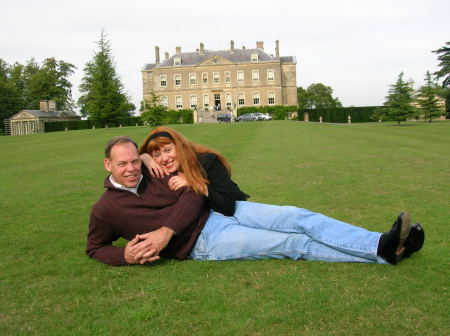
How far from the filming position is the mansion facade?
68.9 meters

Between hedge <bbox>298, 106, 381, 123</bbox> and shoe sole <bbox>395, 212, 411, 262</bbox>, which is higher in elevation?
hedge <bbox>298, 106, 381, 123</bbox>

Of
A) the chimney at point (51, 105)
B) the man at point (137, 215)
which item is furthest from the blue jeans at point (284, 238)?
the chimney at point (51, 105)

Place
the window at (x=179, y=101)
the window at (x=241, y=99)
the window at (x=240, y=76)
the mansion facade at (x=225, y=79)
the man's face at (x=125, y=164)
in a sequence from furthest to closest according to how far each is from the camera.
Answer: the window at (x=179, y=101), the window at (x=241, y=99), the window at (x=240, y=76), the mansion facade at (x=225, y=79), the man's face at (x=125, y=164)

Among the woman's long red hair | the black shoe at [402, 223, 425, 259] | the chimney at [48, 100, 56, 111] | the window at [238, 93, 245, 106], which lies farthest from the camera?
the chimney at [48, 100, 56, 111]

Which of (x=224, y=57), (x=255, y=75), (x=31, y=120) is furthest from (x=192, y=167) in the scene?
(x=31, y=120)

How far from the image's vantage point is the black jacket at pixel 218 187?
3994mm

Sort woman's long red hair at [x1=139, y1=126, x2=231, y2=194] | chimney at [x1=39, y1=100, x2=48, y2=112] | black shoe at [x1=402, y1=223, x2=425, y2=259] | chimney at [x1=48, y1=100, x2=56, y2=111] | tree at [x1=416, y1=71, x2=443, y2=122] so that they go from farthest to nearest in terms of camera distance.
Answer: chimney at [x1=48, y1=100, x2=56, y2=111], chimney at [x1=39, y1=100, x2=48, y2=112], tree at [x1=416, y1=71, x2=443, y2=122], woman's long red hair at [x1=139, y1=126, x2=231, y2=194], black shoe at [x1=402, y1=223, x2=425, y2=259]

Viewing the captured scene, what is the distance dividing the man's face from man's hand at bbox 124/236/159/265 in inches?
20.7

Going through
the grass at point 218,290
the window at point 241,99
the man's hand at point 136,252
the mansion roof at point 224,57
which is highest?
the mansion roof at point 224,57

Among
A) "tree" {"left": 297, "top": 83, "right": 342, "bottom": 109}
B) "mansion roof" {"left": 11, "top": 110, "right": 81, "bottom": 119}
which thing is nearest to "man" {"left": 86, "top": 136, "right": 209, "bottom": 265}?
"mansion roof" {"left": 11, "top": 110, "right": 81, "bottom": 119}

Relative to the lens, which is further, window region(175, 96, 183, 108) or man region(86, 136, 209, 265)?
window region(175, 96, 183, 108)

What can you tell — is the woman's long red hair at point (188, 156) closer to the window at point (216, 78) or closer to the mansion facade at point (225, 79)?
the mansion facade at point (225, 79)

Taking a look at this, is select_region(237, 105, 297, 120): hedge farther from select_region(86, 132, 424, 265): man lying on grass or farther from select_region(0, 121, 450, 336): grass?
select_region(86, 132, 424, 265): man lying on grass

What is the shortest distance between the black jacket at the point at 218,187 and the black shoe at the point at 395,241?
140 cm
